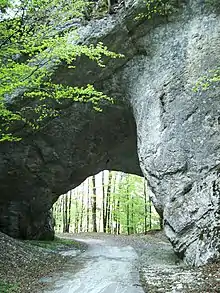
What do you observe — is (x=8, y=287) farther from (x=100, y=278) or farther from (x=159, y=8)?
(x=159, y=8)

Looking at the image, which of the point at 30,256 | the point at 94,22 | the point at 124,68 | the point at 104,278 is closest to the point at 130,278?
the point at 104,278

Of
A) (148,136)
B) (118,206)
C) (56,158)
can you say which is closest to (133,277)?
(148,136)

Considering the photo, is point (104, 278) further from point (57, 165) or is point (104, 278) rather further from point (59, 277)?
point (57, 165)

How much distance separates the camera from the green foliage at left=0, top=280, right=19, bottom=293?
6.93 m

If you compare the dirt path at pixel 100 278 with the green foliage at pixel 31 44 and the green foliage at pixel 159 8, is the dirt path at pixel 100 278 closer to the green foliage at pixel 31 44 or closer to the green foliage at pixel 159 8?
the green foliage at pixel 31 44

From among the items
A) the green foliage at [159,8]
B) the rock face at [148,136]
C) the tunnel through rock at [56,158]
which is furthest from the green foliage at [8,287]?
the green foliage at [159,8]

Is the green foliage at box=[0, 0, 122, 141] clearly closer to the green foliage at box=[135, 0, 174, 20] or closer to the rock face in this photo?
the rock face

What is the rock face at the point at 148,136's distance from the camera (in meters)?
9.57

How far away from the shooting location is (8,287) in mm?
7168

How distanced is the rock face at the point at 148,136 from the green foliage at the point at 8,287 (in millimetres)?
4707

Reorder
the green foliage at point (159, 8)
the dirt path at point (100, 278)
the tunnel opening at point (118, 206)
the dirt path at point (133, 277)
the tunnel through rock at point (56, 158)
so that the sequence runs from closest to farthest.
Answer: the dirt path at point (133, 277) → the dirt path at point (100, 278) → the green foliage at point (159, 8) → the tunnel through rock at point (56, 158) → the tunnel opening at point (118, 206)

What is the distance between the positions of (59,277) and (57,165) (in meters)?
8.37

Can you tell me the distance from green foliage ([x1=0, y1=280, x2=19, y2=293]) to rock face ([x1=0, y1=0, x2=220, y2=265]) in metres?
4.71

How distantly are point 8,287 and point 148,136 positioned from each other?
22.5 feet
